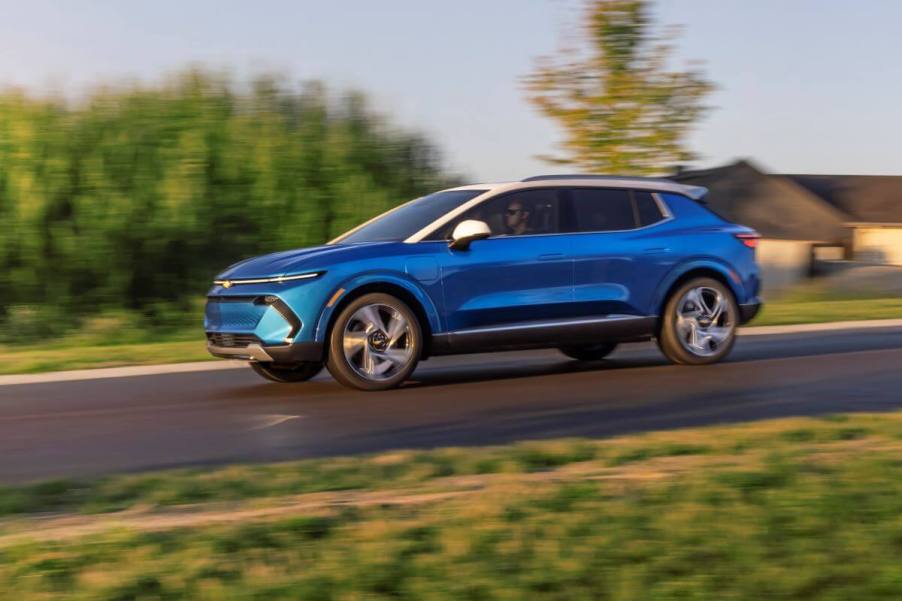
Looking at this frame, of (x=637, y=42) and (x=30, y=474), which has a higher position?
(x=637, y=42)

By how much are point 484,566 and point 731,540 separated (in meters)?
1.04

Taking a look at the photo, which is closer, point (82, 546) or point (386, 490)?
point (82, 546)

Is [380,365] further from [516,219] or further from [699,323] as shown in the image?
[699,323]

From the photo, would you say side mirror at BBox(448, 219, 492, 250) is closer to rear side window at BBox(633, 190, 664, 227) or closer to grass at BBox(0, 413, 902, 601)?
rear side window at BBox(633, 190, 664, 227)

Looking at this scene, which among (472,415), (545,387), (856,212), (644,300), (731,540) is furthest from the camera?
(856,212)

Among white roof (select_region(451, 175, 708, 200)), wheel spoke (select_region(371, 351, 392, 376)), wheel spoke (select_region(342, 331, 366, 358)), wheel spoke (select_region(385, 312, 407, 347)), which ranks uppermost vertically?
white roof (select_region(451, 175, 708, 200))

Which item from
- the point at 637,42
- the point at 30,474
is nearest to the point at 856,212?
the point at 637,42

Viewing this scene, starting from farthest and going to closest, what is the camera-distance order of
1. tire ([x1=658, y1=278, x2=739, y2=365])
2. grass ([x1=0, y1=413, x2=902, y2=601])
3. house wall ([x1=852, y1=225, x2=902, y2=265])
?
house wall ([x1=852, y1=225, x2=902, y2=265])
tire ([x1=658, y1=278, x2=739, y2=365])
grass ([x1=0, y1=413, x2=902, y2=601])

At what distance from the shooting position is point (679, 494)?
19.9 ft

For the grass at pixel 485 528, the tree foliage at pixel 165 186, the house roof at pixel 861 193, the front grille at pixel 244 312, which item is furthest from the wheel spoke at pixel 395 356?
the house roof at pixel 861 193

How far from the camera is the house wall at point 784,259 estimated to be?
47.3 m

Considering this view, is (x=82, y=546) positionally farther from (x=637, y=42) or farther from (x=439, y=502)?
(x=637, y=42)

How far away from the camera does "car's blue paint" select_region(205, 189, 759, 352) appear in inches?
414

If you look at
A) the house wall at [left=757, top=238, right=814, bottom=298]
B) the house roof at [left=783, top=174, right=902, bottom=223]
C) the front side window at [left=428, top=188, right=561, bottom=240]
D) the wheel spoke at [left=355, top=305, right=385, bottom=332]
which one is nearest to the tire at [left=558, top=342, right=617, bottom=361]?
the front side window at [left=428, top=188, right=561, bottom=240]
